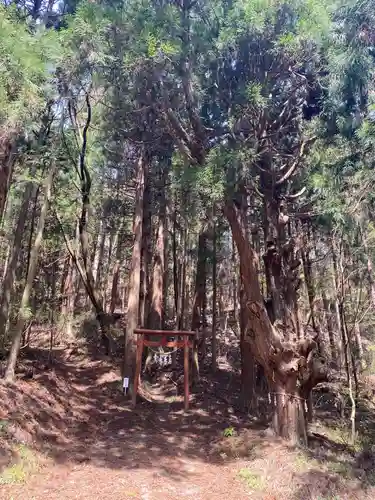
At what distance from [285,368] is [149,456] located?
245 centimetres

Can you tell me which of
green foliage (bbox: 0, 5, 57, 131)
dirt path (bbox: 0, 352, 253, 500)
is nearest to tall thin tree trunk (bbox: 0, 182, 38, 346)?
dirt path (bbox: 0, 352, 253, 500)

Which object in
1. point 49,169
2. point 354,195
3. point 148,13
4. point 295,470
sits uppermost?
point 148,13

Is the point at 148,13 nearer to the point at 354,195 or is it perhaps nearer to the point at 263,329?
the point at 354,195

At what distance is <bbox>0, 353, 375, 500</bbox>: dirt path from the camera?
456 centimetres

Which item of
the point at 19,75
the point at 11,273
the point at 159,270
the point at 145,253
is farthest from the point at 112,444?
the point at 145,253

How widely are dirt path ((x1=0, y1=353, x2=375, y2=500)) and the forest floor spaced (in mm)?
15

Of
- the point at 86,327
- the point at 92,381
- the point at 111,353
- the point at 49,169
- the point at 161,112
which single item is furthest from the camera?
the point at 86,327

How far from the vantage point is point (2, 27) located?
538cm

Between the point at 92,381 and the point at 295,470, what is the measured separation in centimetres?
684

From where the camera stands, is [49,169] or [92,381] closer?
[49,169]

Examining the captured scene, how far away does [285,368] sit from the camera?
20.2ft

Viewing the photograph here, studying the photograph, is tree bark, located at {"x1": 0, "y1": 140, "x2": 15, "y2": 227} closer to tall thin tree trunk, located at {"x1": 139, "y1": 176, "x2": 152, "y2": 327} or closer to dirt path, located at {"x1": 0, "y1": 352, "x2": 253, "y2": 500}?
dirt path, located at {"x1": 0, "y1": 352, "x2": 253, "y2": 500}

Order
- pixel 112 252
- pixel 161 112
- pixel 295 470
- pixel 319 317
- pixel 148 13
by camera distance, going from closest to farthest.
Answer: pixel 295 470, pixel 148 13, pixel 161 112, pixel 319 317, pixel 112 252

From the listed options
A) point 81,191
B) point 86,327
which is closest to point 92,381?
point 86,327
